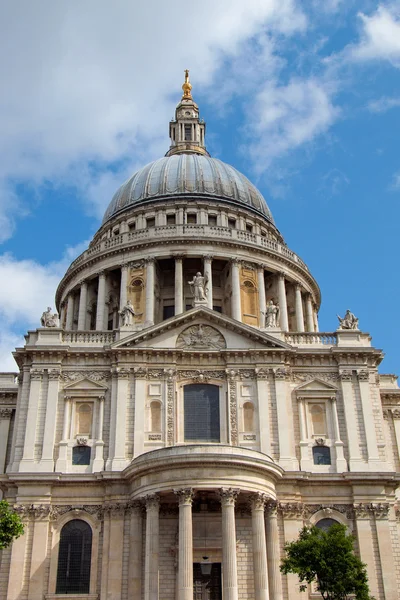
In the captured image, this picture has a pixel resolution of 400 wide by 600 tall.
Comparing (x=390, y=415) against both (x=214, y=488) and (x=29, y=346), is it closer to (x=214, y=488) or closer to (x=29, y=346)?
(x=214, y=488)

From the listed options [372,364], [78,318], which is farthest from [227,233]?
[372,364]

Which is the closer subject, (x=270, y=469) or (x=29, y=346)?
(x=270, y=469)

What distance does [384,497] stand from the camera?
1527 inches

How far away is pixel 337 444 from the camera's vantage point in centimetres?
4031

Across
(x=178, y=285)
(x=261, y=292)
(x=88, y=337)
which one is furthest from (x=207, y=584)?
(x=261, y=292)

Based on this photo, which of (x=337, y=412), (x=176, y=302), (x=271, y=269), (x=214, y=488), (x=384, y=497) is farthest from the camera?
(x=271, y=269)

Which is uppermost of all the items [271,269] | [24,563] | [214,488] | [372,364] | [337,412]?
[271,269]

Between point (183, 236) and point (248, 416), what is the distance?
18.7 m

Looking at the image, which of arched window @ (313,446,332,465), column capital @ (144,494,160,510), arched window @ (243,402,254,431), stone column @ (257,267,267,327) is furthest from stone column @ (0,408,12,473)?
arched window @ (313,446,332,465)

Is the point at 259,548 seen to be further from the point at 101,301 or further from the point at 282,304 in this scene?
the point at 101,301

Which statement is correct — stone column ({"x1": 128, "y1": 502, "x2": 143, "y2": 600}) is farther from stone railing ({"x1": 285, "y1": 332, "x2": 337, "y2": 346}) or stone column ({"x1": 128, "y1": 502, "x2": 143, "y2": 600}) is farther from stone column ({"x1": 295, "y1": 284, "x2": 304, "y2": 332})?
stone column ({"x1": 295, "y1": 284, "x2": 304, "y2": 332})

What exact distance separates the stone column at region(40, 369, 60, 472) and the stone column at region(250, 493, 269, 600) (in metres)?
10.8

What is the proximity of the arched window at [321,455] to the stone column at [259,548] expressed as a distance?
508cm

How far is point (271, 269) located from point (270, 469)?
2312cm
